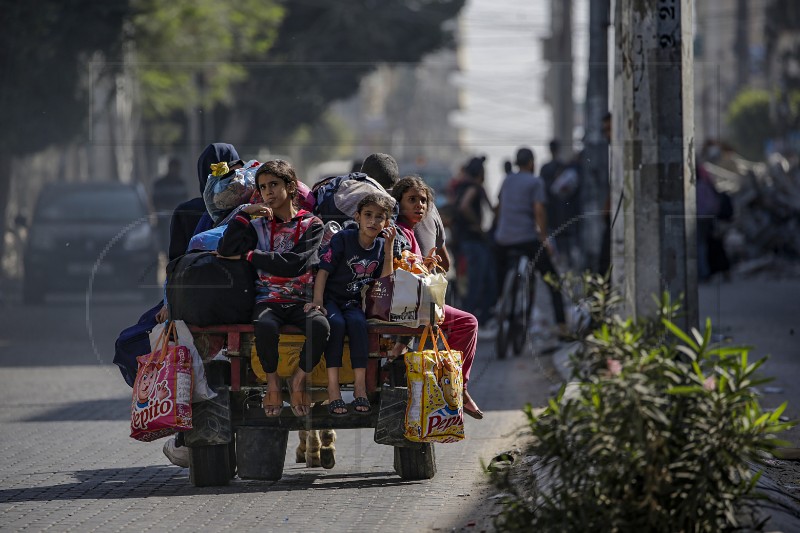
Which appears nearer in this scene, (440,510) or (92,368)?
(440,510)

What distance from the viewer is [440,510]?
7270 mm

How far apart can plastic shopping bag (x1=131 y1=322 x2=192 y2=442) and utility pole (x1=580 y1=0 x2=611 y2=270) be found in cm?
976

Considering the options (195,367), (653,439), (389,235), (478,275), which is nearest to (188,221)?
(195,367)

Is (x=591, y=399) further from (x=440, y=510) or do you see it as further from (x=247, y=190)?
(x=247, y=190)

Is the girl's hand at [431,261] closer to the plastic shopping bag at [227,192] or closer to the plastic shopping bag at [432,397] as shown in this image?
the plastic shopping bag at [432,397]

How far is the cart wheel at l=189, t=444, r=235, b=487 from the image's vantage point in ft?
25.9

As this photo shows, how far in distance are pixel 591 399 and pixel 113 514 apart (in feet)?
9.19

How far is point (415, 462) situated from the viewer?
811cm

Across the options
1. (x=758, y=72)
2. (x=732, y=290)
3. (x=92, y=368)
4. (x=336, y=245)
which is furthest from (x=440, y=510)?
(x=758, y=72)

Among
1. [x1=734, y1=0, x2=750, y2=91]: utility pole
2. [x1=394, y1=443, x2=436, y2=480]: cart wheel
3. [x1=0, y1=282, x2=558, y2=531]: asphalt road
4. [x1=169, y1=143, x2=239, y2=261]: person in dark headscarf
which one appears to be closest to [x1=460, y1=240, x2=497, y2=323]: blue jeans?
[x1=0, y1=282, x2=558, y2=531]: asphalt road

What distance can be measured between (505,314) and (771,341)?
2718mm

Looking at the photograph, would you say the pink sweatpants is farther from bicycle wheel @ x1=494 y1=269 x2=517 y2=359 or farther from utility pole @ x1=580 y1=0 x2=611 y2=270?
utility pole @ x1=580 y1=0 x2=611 y2=270

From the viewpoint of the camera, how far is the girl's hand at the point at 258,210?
25.6 feet

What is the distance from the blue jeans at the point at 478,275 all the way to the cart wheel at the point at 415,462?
26.3 ft
